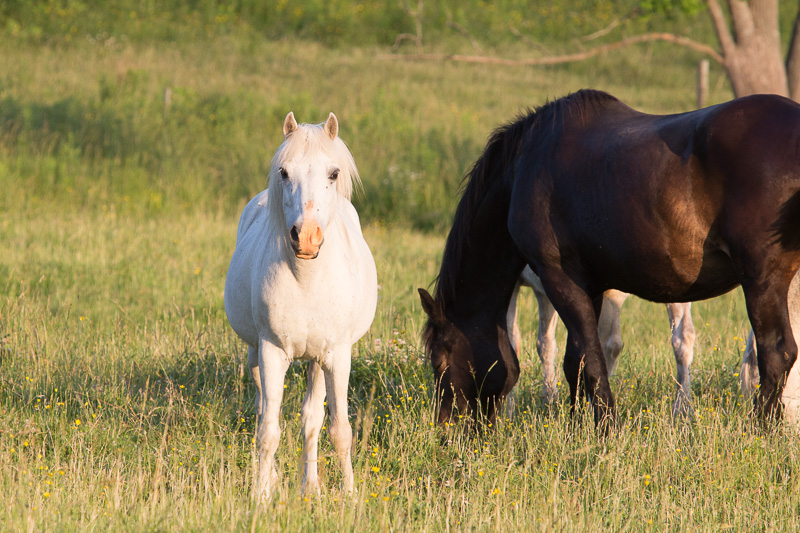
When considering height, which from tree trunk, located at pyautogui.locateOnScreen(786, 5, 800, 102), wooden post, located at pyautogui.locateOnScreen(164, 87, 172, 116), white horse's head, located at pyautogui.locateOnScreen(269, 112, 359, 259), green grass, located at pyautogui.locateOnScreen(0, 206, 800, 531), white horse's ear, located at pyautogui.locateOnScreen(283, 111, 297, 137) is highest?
Result: tree trunk, located at pyautogui.locateOnScreen(786, 5, 800, 102)

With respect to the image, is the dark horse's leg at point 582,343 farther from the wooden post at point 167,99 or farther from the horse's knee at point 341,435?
the wooden post at point 167,99

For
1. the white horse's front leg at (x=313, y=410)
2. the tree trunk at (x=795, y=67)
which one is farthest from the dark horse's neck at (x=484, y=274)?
the tree trunk at (x=795, y=67)

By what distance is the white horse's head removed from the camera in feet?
10.4

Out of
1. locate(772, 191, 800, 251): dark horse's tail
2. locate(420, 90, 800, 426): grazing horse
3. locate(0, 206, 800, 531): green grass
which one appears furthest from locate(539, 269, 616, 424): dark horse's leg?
locate(772, 191, 800, 251): dark horse's tail

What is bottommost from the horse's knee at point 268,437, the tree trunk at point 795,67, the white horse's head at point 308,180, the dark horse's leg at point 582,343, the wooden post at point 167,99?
the horse's knee at point 268,437

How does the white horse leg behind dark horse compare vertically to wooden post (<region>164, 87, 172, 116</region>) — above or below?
below

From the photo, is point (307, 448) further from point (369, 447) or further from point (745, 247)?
point (745, 247)

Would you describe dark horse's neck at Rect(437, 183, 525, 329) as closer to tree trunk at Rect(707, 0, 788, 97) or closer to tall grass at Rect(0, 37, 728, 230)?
tall grass at Rect(0, 37, 728, 230)

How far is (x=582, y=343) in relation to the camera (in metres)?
4.12

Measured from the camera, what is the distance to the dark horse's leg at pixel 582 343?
4102 millimetres

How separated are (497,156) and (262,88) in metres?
13.1

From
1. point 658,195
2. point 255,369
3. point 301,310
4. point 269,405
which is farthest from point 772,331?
point 255,369

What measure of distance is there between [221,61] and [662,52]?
1454cm

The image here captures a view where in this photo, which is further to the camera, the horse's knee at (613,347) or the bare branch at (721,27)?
the bare branch at (721,27)
